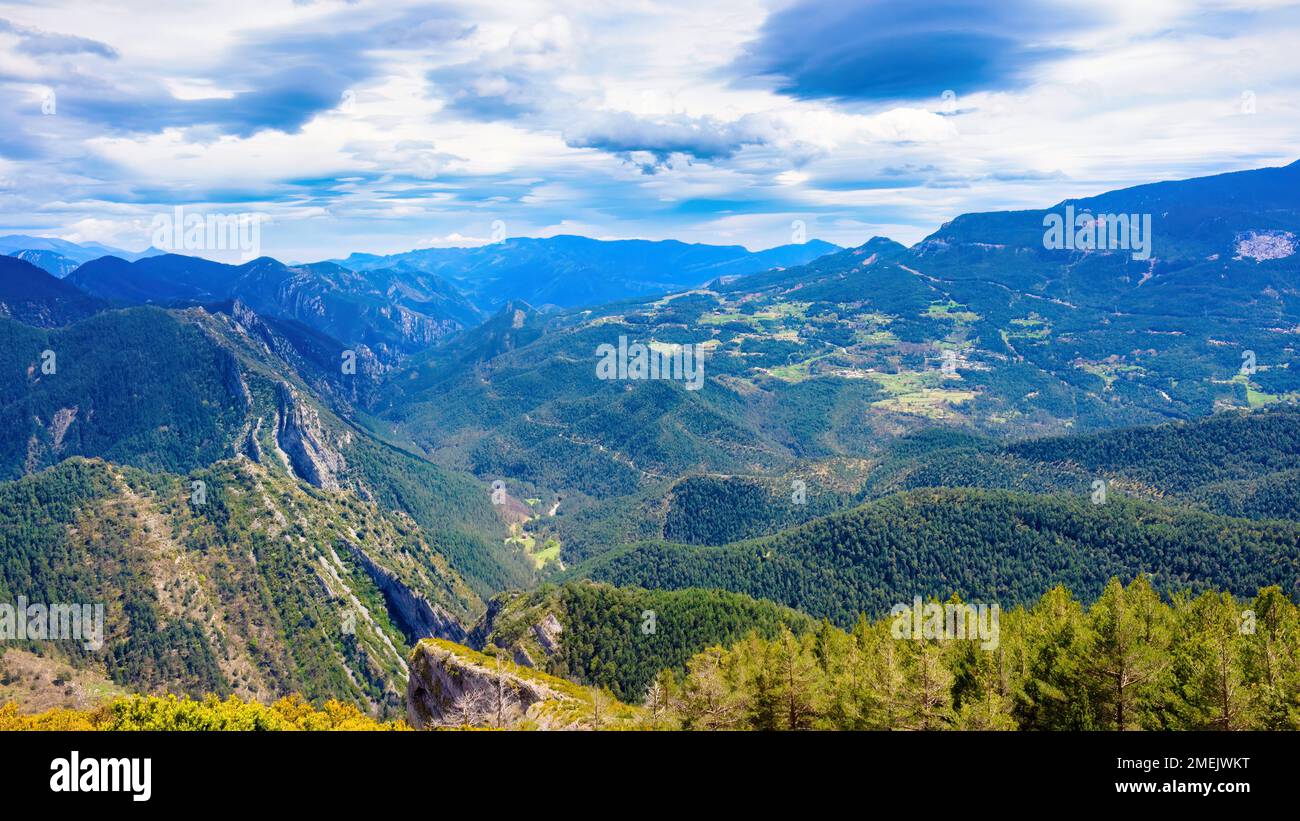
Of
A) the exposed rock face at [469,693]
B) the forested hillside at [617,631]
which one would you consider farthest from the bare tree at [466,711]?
the forested hillside at [617,631]

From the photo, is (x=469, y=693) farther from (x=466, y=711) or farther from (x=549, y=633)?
(x=549, y=633)

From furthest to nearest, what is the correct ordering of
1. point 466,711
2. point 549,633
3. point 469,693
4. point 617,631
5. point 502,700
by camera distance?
1. point 617,631
2. point 549,633
3. point 469,693
4. point 502,700
5. point 466,711

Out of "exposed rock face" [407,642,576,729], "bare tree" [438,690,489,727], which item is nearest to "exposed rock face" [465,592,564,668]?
"exposed rock face" [407,642,576,729]

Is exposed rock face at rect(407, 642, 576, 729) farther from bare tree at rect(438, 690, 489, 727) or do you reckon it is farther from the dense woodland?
the dense woodland

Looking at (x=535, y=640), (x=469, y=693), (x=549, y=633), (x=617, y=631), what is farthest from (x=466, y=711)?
(x=617, y=631)

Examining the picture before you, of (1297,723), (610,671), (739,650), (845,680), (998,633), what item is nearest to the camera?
(1297,723)

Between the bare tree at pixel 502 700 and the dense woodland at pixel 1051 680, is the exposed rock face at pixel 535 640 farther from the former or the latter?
the dense woodland at pixel 1051 680
